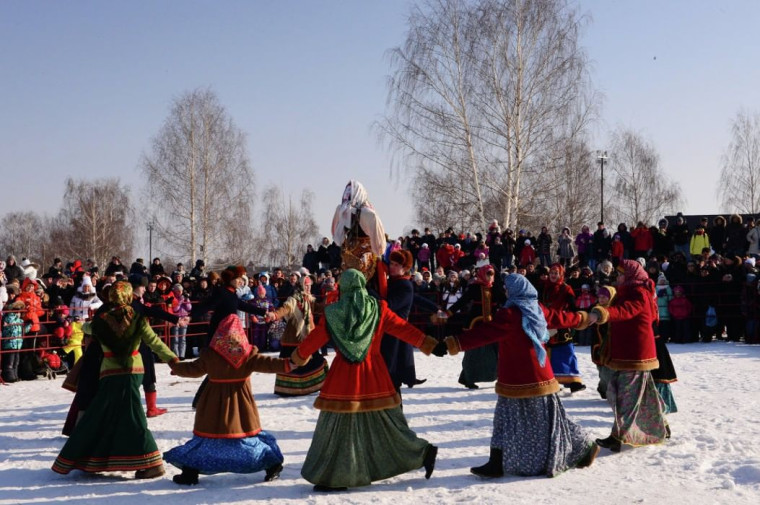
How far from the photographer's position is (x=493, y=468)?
19.5 ft

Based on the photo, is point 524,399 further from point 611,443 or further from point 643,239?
point 643,239

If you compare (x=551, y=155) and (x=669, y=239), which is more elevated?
(x=551, y=155)

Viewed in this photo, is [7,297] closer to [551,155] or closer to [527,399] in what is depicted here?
[527,399]

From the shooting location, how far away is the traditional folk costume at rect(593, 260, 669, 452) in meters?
6.72

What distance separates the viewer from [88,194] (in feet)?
176

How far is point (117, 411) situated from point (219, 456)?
3.31 feet

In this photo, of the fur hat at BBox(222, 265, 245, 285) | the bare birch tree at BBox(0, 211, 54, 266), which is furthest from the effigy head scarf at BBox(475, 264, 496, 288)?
the bare birch tree at BBox(0, 211, 54, 266)

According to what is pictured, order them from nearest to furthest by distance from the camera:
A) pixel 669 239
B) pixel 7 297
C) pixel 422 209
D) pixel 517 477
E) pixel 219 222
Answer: pixel 517 477, pixel 7 297, pixel 669 239, pixel 219 222, pixel 422 209

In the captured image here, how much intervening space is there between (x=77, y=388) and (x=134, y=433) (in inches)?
55.1

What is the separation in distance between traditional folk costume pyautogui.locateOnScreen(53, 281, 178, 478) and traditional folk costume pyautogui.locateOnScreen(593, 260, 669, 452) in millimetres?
3752

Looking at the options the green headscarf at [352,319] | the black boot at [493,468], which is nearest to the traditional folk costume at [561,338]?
the black boot at [493,468]

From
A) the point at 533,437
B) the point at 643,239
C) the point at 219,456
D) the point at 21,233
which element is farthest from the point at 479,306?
the point at 21,233

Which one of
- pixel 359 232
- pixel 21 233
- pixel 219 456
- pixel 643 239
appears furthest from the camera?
pixel 21 233

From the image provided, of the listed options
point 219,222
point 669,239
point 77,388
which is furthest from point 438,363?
point 219,222
